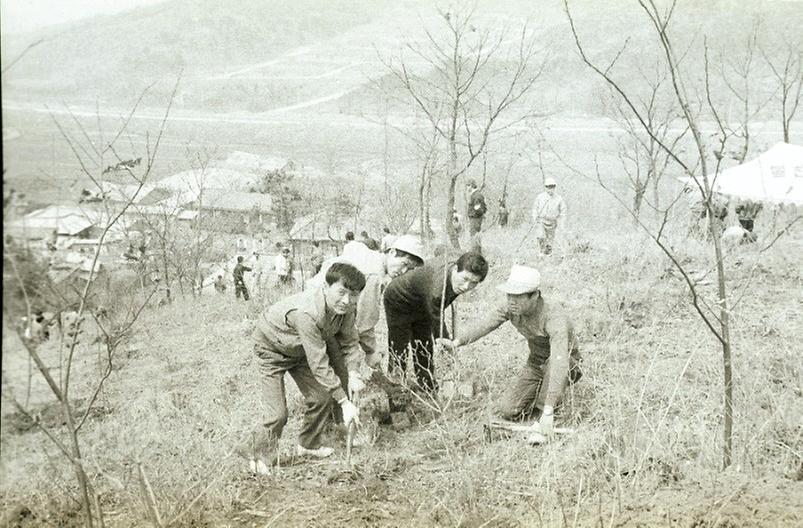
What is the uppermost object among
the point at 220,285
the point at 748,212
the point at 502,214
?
the point at 748,212

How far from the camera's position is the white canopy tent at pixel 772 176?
38.6 feet

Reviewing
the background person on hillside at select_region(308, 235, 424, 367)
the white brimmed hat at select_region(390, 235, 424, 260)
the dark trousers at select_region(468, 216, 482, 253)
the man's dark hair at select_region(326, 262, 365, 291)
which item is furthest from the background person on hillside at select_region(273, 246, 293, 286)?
the man's dark hair at select_region(326, 262, 365, 291)

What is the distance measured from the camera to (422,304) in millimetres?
4676

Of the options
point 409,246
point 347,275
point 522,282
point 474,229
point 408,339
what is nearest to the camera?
point 347,275

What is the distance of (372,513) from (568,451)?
1.14 meters

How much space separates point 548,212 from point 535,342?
21.0ft

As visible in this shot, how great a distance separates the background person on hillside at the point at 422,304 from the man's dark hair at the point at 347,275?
0.75 m

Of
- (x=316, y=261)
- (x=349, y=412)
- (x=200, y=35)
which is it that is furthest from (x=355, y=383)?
(x=200, y=35)

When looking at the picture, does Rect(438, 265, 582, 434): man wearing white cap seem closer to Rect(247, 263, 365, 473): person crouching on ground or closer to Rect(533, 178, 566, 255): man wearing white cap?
Rect(247, 263, 365, 473): person crouching on ground

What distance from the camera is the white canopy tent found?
38.6 feet

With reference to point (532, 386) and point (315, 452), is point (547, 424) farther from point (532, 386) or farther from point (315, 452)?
point (315, 452)

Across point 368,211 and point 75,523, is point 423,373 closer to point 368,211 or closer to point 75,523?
point 75,523

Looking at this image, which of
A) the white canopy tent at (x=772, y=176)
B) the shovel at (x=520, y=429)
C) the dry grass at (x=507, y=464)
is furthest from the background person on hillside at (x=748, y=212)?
the shovel at (x=520, y=429)

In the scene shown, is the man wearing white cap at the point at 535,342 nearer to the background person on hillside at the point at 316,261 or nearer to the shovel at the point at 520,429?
the shovel at the point at 520,429
